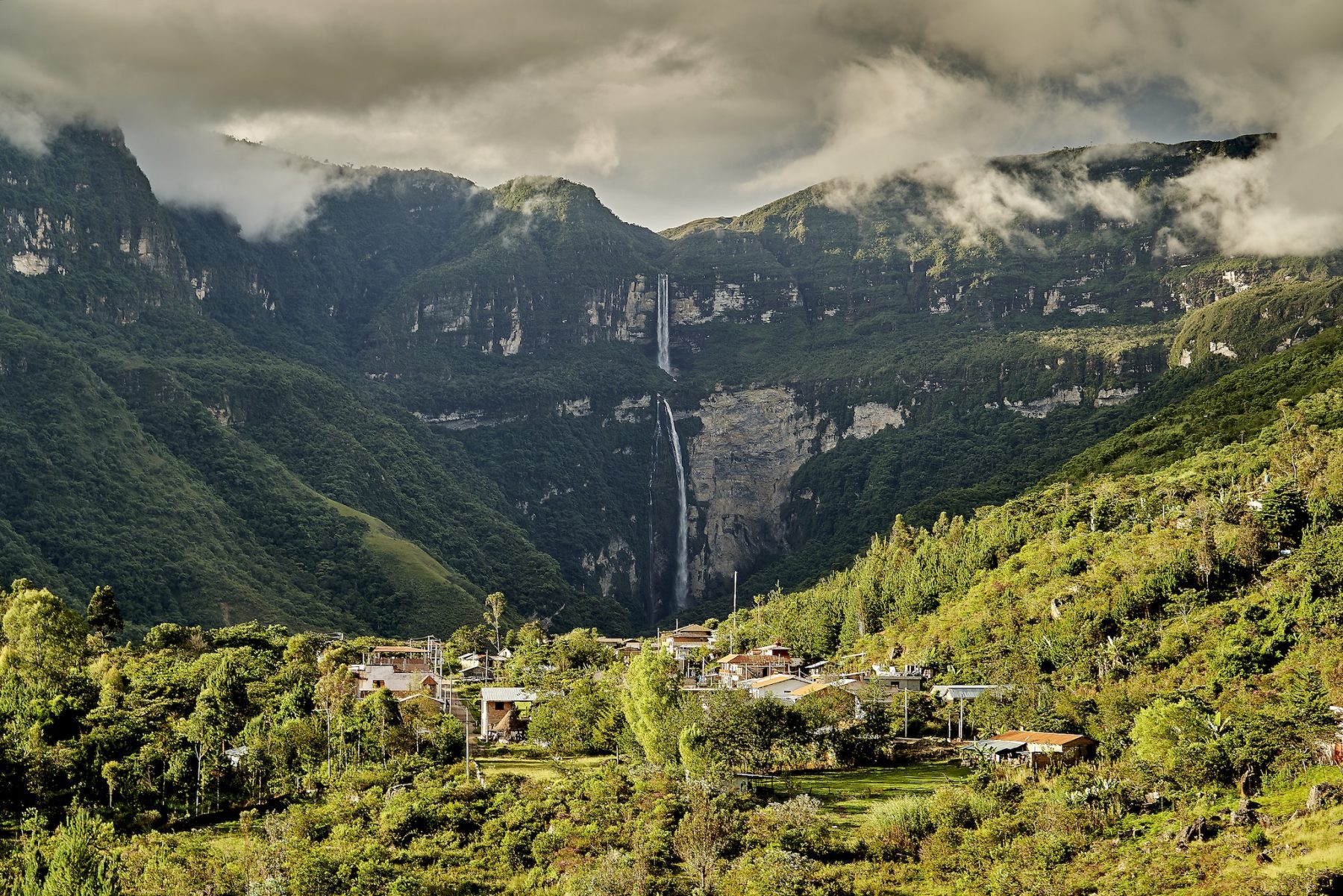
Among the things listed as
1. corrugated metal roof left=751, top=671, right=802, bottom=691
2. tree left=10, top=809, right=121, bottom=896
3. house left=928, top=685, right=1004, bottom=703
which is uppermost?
house left=928, top=685, right=1004, bottom=703

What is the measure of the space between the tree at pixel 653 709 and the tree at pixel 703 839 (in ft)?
30.2

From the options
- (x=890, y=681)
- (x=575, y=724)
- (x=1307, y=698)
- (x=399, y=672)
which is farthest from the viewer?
(x=399, y=672)

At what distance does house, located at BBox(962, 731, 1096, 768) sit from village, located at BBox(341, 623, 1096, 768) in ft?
0.13

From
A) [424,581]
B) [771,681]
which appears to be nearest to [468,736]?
[771,681]

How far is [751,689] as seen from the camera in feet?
270

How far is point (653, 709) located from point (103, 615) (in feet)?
166

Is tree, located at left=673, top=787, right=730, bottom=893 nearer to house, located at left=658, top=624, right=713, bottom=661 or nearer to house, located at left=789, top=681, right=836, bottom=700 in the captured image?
house, located at left=789, top=681, right=836, bottom=700

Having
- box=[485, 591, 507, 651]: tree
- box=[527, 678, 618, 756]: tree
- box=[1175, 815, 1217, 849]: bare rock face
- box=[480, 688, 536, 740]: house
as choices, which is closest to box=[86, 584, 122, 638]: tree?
box=[485, 591, 507, 651]: tree

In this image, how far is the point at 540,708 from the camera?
77.9 m

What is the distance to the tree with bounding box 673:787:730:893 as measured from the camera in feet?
168

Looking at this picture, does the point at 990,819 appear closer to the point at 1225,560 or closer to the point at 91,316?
the point at 1225,560

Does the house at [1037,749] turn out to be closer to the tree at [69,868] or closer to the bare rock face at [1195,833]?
the bare rock face at [1195,833]

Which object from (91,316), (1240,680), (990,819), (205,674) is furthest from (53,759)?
(91,316)

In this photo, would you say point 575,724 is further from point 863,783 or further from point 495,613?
point 495,613
